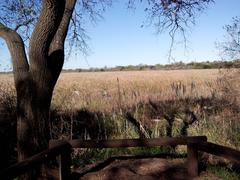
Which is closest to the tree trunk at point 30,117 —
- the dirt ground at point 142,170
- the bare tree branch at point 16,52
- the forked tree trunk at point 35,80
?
the forked tree trunk at point 35,80

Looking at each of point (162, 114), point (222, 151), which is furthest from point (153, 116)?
point (222, 151)

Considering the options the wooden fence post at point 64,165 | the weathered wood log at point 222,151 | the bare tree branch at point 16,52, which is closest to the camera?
the weathered wood log at point 222,151

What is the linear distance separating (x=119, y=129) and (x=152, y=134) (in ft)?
2.82

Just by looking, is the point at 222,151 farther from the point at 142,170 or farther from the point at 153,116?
the point at 153,116

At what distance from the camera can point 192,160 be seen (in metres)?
5.84

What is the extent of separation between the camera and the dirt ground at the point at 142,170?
594cm

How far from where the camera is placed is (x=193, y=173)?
588cm

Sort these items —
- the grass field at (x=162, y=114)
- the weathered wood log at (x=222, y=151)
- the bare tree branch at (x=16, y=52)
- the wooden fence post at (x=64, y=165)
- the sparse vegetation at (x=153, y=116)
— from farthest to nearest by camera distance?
1. the grass field at (x=162, y=114)
2. the sparse vegetation at (x=153, y=116)
3. the bare tree branch at (x=16, y=52)
4. the wooden fence post at (x=64, y=165)
5. the weathered wood log at (x=222, y=151)

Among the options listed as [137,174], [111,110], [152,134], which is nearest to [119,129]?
[152,134]

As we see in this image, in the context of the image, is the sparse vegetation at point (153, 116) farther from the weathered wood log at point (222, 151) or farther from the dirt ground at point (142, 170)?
the weathered wood log at point (222, 151)

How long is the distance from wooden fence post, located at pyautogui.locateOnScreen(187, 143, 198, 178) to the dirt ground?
10 centimetres

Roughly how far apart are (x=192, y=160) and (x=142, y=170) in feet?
3.04

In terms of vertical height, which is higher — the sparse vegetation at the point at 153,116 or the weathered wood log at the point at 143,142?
the weathered wood log at the point at 143,142

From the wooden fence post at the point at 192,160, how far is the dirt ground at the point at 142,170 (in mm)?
97
